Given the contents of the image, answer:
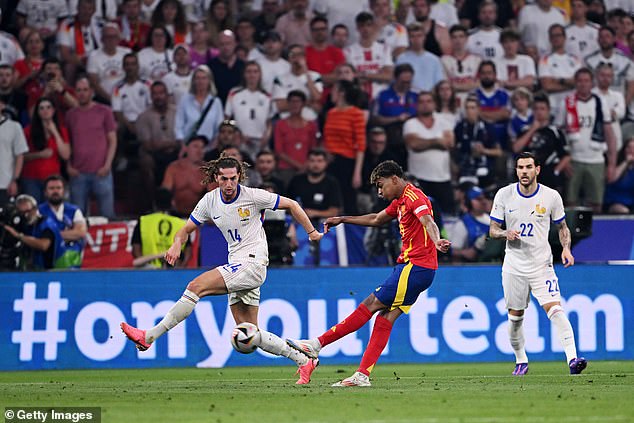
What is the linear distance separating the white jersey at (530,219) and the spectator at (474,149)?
671 cm

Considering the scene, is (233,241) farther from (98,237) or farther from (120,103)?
(120,103)

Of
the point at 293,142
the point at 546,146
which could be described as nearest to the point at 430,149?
the point at 546,146

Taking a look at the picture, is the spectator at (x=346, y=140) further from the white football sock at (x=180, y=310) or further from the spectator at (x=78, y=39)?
the white football sock at (x=180, y=310)

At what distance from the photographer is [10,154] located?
19.6 meters

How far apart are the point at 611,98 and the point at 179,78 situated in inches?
297

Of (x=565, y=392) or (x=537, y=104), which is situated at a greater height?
(x=537, y=104)

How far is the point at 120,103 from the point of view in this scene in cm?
2102

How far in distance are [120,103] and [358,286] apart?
20.0 feet

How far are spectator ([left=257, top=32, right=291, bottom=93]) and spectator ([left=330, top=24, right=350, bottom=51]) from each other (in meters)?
1.01

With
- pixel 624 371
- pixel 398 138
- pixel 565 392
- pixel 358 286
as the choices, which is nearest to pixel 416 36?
pixel 398 138

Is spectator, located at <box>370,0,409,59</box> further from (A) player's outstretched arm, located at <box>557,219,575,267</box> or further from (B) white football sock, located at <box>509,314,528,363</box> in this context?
(B) white football sock, located at <box>509,314,528,363</box>

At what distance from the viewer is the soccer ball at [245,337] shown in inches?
471

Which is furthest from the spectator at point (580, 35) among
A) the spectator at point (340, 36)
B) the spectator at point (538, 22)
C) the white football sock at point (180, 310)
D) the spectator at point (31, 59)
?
the white football sock at point (180, 310)

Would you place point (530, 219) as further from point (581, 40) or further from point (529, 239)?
point (581, 40)
